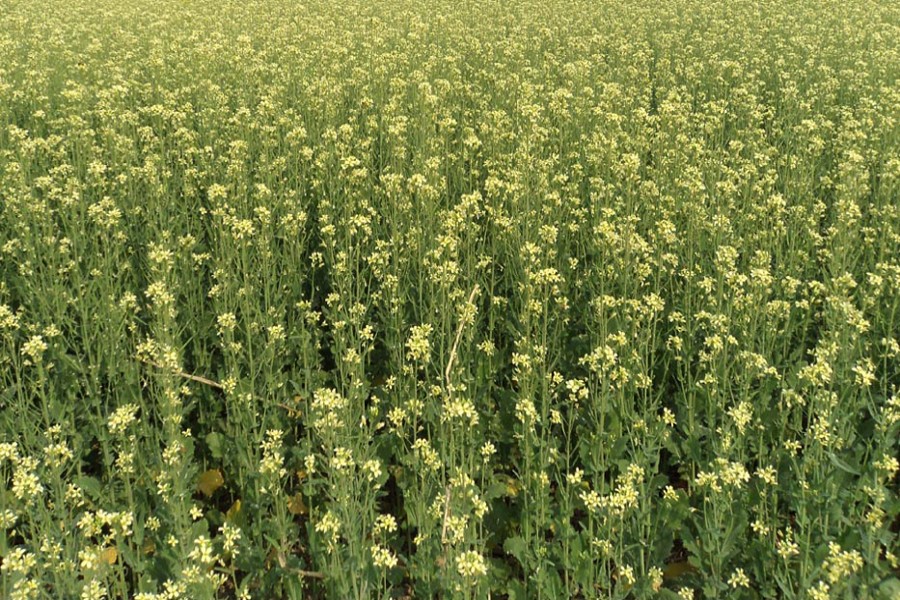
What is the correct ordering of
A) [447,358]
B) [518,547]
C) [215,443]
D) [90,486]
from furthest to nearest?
1. [447,358]
2. [215,443]
3. [90,486]
4. [518,547]

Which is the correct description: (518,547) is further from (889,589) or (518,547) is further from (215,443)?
(215,443)

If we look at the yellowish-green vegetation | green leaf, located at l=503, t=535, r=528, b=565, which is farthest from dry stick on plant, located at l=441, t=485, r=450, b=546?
green leaf, located at l=503, t=535, r=528, b=565

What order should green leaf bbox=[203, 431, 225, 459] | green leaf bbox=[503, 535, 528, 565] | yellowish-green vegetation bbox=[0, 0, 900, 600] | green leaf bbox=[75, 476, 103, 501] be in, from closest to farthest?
1. yellowish-green vegetation bbox=[0, 0, 900, 600]
2. green leaf bbox=[503, 535, 528, 565]
3. green leaf bbox=[75, 476, 103, 501]
4. green leaf bbox=[203, 431, 225, 459]

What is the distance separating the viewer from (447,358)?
4031mm

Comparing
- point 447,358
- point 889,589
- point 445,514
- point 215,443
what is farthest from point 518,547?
point 215,443

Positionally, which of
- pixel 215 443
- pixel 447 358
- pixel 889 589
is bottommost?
pixel 215 443

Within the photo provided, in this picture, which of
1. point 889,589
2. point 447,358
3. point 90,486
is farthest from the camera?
point 447,358

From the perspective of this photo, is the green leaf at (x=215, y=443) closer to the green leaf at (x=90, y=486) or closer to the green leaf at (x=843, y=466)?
the green leaf at (x=90, y=486)

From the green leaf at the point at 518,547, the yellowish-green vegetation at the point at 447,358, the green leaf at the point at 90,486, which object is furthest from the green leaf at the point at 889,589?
the green leaf at the point at 90,486

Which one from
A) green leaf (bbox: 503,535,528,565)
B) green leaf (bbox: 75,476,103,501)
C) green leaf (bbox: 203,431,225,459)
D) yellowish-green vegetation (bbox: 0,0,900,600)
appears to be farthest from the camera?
green leaf (bbox: 203,431,225,459)

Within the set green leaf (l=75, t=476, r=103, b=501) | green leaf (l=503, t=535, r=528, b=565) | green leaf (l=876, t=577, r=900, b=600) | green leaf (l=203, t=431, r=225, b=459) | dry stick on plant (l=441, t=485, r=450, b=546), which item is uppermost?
dry stick on plant (l=441, t=485, r=450, b=546)

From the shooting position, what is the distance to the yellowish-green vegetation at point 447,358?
2.86 m

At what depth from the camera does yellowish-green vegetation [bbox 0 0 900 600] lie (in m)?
2.86

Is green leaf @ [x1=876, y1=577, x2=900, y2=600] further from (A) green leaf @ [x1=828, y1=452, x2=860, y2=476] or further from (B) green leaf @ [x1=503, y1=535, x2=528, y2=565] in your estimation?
(B) green leaf @ [x1=503, y1=535, x2=528, y2=565]
